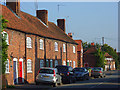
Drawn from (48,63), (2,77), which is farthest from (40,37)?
(2,77)

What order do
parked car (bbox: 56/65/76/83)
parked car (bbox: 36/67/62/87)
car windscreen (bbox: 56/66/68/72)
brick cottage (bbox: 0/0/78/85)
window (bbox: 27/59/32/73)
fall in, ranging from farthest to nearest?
1. window (bbox: 27/59/32/73)
2. car windscreen (bbox: 56/66/68/72)
3. parked car (bbox: 56/65/76/83)
4. brick cottage (bbox: 0/0/78/85)
5. parked car (bbox: 36/67/62/87)

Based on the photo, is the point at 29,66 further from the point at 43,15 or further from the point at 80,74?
the point at 43,15

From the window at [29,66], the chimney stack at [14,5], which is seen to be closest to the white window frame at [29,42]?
the window at [29,66]

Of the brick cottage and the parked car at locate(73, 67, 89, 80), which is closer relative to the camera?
the brick cottage

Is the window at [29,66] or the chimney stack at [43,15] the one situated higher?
the chimney stack at [43,15]

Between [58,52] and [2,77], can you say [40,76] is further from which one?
[58,52]

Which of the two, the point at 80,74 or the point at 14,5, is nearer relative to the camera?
the point at 14,5

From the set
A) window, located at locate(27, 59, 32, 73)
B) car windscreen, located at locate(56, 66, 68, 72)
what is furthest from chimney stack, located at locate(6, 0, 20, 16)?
car windscreen, located at locate(56, 66, 68, 72)

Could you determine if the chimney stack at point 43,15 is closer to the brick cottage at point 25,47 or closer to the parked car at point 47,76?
the brick cottage at point 25,47

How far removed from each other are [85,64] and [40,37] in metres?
54.7

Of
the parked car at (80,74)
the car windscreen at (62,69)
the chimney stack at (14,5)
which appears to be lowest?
the parked car at (80,74)

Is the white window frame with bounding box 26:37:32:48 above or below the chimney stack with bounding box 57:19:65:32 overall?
below

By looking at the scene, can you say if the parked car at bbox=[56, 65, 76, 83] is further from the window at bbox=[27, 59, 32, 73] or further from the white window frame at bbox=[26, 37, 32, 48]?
the white window frame at bbox=[26, 37, 32, 48]

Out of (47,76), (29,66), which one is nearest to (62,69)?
(29,66)
